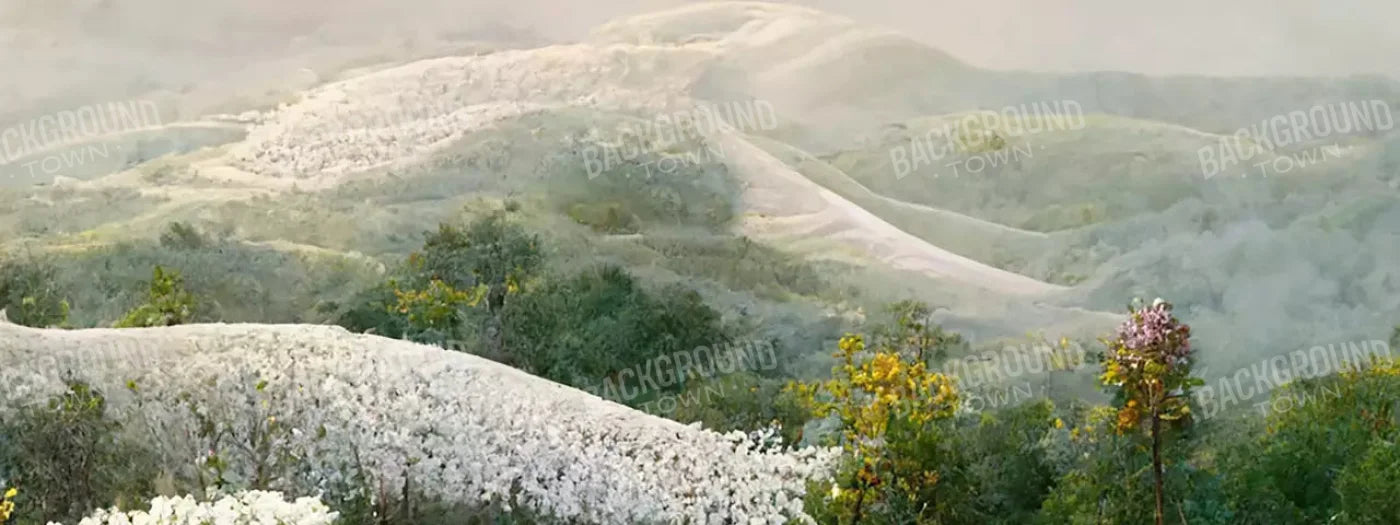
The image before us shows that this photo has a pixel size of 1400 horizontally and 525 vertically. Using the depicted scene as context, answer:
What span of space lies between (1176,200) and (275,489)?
11.3ft

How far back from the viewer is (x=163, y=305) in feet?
17.3

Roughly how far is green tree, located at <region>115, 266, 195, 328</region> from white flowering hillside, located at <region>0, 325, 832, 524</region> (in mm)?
521

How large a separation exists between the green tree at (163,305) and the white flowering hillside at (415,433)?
1.71ft

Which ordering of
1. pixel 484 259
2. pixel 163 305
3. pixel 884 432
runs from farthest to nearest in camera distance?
pixel 484 259, pixel 163 305, pixel 884 432

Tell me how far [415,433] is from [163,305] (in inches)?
55.6

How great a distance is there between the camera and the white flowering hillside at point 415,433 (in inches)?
175

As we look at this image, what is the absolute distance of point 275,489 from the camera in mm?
4430

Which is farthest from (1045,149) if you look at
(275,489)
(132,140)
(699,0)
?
(132,140)

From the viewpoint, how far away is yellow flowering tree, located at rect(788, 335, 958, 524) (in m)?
4.12

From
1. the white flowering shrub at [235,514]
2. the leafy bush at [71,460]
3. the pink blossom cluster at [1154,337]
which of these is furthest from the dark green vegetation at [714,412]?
the white flowering shrub at [235,514]

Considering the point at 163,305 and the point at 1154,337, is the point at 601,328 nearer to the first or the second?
the point at 163,305

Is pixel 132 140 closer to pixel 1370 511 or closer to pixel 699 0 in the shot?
pixel 699 0

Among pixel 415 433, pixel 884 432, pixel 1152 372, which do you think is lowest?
pixel 884 432

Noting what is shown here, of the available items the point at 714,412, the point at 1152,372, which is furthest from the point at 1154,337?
the point at 714,412
